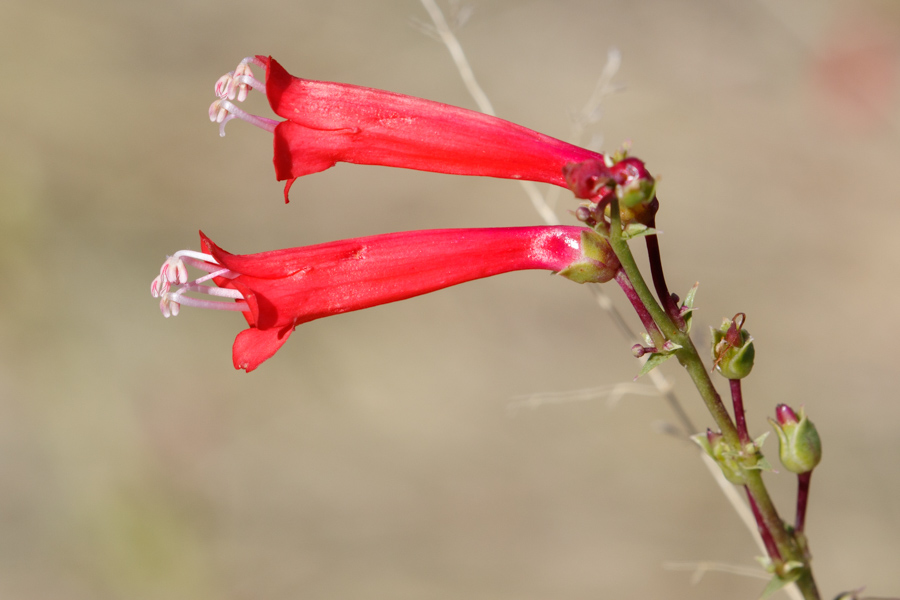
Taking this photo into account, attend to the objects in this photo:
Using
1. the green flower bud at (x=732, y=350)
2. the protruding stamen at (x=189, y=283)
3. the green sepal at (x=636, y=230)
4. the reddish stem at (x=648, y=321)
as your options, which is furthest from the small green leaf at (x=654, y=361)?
the protruding stamen at (x=189, y=283)

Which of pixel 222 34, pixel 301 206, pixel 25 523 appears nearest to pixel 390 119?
pixel 301 206

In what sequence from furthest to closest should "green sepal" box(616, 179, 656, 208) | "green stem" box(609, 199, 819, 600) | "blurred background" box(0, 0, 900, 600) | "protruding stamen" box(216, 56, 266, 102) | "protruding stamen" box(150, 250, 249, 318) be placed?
"blurred background" box(0, 0, 900, 600)
"protruding stamen" box(216, 56, 266, 102)
"protruding stamen" box(150, 250, 249, 318)
"green stem" box(609, 199, 819, 600)
"green sepal" box(616, 179, 656, 208)

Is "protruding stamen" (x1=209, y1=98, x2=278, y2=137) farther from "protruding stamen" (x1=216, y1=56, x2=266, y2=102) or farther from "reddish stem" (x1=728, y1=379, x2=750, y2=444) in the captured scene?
"reddish stem" (x1=728, y1=379, x2=750, y2=444)

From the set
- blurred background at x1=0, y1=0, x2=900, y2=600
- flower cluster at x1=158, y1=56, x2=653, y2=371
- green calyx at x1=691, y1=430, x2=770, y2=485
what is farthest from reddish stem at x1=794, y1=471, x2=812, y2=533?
blurred background at x1=0, y1=0, x2=900, y2=600

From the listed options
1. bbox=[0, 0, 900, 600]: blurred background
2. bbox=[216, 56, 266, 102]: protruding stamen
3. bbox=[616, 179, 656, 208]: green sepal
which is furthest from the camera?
bbox=[0, 0, 900, 600]: blurred background

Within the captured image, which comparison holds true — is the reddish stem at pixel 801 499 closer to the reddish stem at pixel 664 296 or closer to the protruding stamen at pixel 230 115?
the reddish stem at pixel 664 296

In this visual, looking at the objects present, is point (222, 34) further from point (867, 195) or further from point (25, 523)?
point (867, 195)

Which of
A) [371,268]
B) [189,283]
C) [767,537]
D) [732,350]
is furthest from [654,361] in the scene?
[189,283]
